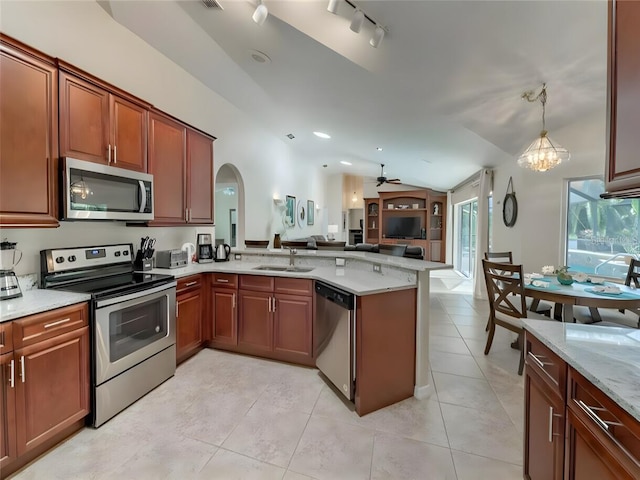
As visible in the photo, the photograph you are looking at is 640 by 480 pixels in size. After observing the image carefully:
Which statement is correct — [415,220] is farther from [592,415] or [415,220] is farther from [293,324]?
[592,415]

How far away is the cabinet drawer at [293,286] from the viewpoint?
267cm

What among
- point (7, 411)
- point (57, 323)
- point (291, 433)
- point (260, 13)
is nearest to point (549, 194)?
point (260, 13)

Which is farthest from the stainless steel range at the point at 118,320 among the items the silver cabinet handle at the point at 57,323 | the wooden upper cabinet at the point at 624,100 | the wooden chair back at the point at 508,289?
the wooden chair back at the point at 508,289

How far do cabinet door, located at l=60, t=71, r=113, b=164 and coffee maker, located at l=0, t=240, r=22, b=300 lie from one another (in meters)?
0.71

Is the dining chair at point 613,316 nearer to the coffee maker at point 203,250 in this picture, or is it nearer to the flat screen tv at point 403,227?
the coffee maker at point 203,250

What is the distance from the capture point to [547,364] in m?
1.20

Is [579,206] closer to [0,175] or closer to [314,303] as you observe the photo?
[314,303]

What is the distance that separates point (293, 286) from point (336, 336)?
0.68 m

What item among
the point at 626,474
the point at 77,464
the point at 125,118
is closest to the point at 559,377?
the point at 626,474

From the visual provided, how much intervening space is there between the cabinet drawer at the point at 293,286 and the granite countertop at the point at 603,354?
1690 mm

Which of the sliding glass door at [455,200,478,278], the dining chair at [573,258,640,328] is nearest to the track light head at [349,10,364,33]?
the dining chair at [573,258,640,328]

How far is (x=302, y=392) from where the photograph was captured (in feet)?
7.69

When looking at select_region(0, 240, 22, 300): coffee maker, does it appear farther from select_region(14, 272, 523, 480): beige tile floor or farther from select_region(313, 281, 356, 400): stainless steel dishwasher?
select_region(313, 281, 356, 400): stainless steel dishwasher

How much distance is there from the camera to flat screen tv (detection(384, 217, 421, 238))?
9.80m
